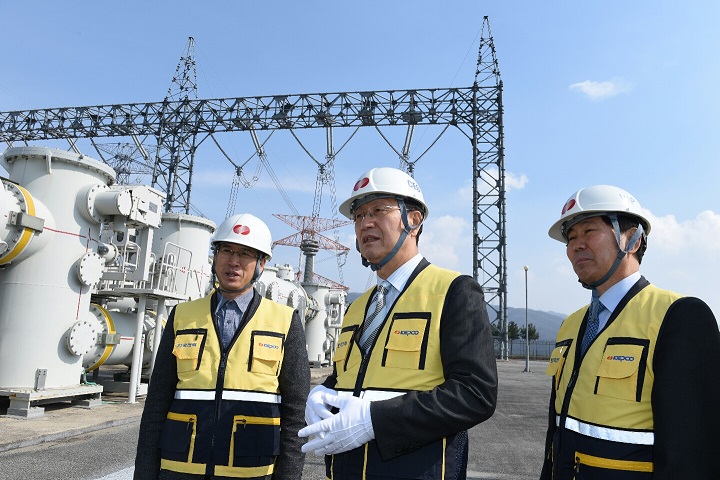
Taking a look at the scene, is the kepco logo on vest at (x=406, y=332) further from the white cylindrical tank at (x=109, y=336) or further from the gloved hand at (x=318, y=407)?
the white cylindrical tank at (x=109, y=336)

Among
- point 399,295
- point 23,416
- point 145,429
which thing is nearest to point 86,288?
point 23,416

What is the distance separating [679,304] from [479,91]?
29.0 meters

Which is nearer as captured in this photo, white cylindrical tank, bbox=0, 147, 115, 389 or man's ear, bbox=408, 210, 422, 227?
man's ear, bbox=408, 210, 422, 227

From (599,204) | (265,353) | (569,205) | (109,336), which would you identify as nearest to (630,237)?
(599,204)

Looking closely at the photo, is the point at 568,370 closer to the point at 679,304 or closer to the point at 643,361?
the point at 643,361

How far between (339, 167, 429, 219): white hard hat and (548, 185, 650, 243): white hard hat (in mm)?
854

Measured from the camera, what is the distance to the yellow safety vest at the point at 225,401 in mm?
2869

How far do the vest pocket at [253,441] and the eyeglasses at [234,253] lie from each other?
41.2 inches

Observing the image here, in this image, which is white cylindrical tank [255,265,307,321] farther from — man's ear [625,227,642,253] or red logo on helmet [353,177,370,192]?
man's ear [625,227,642,253]

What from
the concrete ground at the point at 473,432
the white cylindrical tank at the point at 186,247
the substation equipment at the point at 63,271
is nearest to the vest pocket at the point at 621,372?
the concrete ground at the point at 473,432

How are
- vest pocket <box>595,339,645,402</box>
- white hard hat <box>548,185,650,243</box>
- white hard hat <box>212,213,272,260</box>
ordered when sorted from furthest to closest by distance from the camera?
white hard hat <box>212,213,272,260</box> < white hard hat <box>548,185,650,243</box> < vest pocket <box>595,339,645,402</box>

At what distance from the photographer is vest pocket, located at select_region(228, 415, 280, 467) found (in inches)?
114

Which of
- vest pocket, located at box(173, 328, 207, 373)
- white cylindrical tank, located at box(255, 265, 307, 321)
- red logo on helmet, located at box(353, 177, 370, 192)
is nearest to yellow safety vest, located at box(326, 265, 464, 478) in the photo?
red logo on helmet, located at box(353, 177, 370, 192)

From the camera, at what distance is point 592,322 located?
8.70 feet
